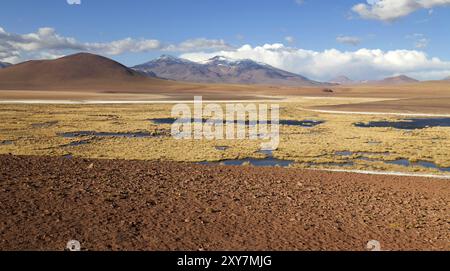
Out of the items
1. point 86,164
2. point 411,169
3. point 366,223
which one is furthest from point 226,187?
point 411,169

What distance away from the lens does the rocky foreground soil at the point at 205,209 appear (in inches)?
376

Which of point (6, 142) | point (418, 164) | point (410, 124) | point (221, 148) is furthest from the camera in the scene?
point (410, 124)

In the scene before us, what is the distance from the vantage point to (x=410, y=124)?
5056 cm

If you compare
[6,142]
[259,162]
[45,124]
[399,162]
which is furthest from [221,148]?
[45,124]

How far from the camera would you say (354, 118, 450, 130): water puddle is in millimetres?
48219

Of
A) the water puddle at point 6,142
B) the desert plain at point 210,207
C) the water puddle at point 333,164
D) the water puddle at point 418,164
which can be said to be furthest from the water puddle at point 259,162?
the water puddle at point 6,142

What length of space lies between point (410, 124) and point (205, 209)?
147 ft

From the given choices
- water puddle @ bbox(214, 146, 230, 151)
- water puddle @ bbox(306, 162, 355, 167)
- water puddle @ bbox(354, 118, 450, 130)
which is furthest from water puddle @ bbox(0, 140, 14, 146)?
water puddle @ bbox(354, 118, 450, 130)

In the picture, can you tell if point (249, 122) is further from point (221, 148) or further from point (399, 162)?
point (399, 162)

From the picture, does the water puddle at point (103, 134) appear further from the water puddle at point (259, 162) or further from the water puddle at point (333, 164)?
the water puddle at point (333, 164)

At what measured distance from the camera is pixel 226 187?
47.1 feet

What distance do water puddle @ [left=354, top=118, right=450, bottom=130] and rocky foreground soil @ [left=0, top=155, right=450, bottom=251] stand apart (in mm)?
33096

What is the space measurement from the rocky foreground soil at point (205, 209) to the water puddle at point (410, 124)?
3310 cm

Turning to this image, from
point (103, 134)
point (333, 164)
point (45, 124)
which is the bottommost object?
point (333, 164)
